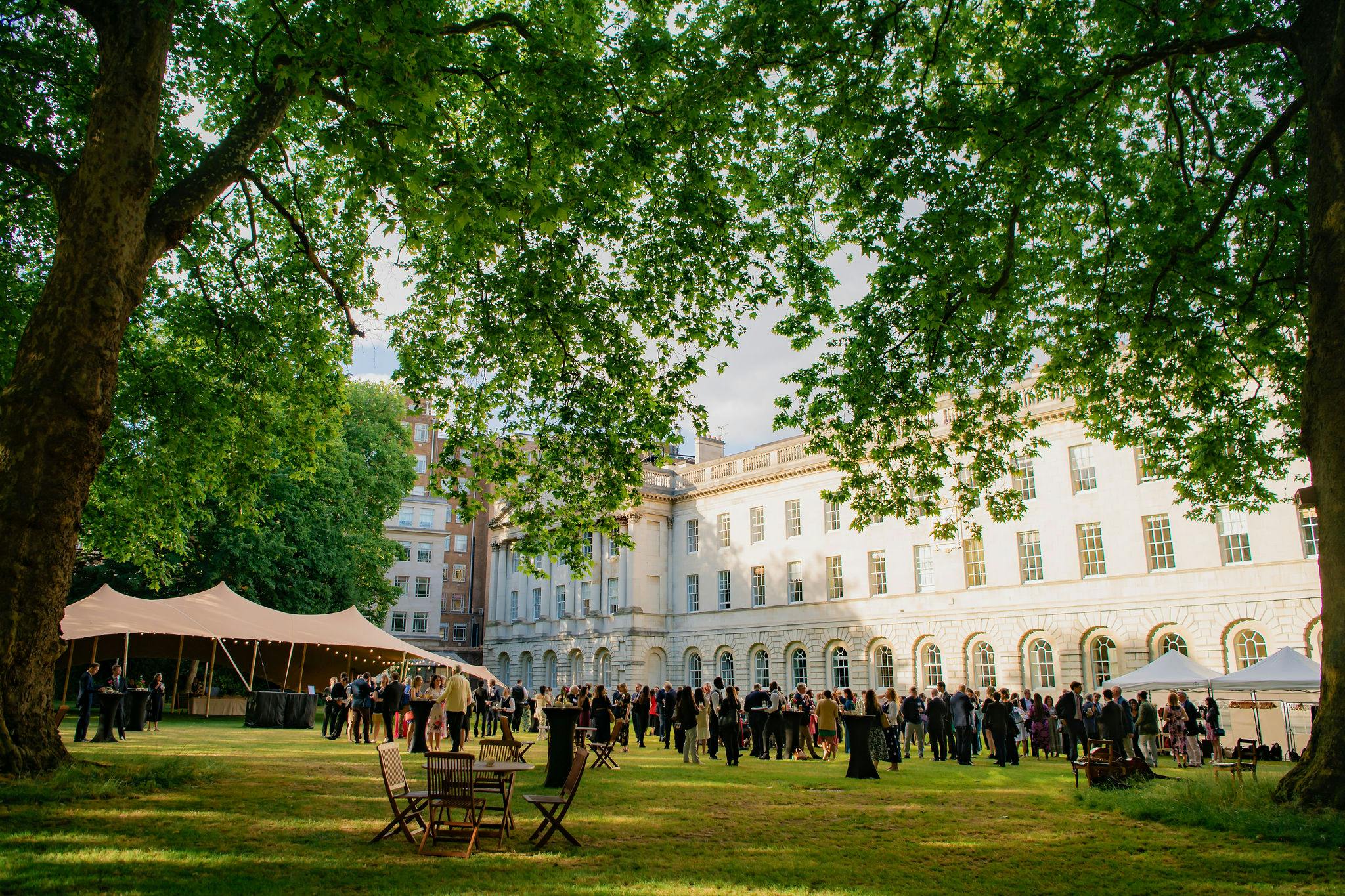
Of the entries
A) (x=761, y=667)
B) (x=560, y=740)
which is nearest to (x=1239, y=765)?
(x=560, y=740)

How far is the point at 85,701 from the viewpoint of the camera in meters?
19.5

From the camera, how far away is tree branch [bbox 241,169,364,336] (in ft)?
43.6

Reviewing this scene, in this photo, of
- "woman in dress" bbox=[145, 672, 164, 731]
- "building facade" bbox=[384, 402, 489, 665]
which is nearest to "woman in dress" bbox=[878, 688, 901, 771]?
"woman in dress" bbox=[145, 672, 164, 731]

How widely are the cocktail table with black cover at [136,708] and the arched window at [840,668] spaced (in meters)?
28.8

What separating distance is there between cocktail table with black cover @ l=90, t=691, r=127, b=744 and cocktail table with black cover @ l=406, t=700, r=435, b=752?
615 centimetres

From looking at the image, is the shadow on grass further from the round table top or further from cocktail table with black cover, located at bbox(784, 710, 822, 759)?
cocktail table with black cover, located at bbox(784, 710, 822, 759)

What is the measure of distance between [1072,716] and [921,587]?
62.9 ft

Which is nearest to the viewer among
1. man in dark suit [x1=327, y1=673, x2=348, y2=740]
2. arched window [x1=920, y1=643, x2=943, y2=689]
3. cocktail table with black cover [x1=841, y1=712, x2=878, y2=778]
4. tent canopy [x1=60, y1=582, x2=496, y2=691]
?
cocktail table with black cover [x1=841, y1=712, x2=878, y2=778]

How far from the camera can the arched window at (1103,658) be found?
3222 cm

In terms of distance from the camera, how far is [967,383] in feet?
50.1

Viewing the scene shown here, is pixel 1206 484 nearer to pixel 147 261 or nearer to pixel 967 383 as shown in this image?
pixel 967 383

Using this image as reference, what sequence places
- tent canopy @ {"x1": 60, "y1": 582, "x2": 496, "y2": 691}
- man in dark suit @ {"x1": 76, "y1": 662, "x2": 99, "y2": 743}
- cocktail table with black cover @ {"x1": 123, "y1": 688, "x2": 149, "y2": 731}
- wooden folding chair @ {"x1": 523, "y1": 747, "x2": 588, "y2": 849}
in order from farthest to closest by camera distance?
tent canopy @ {"x1": 60, "y1": 582, "x2": 496, "y2": 691} < cocktail table with black cover @ {"x1": 123, "y1": 688, "x2": 149, "y2": 731} < man in dark suit @ {"x1": 76, "y1": 662, "x2": 99, "y2": 743} < wooden folding chair @ {"x1": 523, "y1": 747, "x2": 588, "y2": 849}

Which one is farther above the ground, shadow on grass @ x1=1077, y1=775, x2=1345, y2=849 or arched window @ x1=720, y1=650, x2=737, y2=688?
arched window @ x1=720, y1=650, x2=737, y2=688

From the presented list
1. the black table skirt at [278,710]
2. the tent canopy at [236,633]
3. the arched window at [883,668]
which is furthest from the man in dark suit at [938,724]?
the arched window at [883,668]
